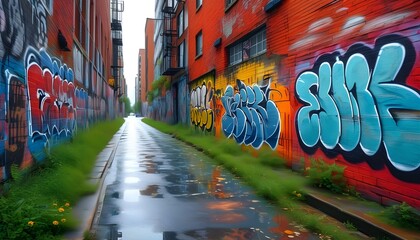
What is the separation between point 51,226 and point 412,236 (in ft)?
14.3

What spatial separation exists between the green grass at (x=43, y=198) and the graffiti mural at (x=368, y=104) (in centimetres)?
482

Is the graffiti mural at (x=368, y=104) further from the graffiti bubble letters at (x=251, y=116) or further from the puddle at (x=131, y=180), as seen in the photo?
the puddle at (x=131, y=180)

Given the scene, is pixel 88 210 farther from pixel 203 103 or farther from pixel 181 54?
pixel 181 54

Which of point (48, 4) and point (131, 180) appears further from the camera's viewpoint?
point (48, 4)

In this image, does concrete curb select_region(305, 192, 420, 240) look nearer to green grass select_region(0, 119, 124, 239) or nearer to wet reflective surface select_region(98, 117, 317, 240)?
wet reflective surface select_region(98, 117, 317, 240)

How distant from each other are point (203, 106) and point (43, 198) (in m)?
14.2

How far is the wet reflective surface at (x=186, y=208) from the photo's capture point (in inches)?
192

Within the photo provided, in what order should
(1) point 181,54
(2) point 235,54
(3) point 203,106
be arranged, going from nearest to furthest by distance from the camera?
(2) point 235,54
(3) point 203,106
(1) point 181,54

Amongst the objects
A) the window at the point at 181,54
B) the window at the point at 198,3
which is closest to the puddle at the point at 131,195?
the window at the point at 198,3

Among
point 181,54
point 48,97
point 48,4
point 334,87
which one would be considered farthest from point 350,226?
point 181,54

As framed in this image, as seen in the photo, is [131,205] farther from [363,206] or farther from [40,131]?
[363,206]

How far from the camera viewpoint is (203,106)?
62.2 feet

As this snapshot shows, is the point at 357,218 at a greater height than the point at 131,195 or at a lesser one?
greater

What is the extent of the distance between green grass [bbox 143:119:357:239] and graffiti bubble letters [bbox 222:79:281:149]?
0.41 m
